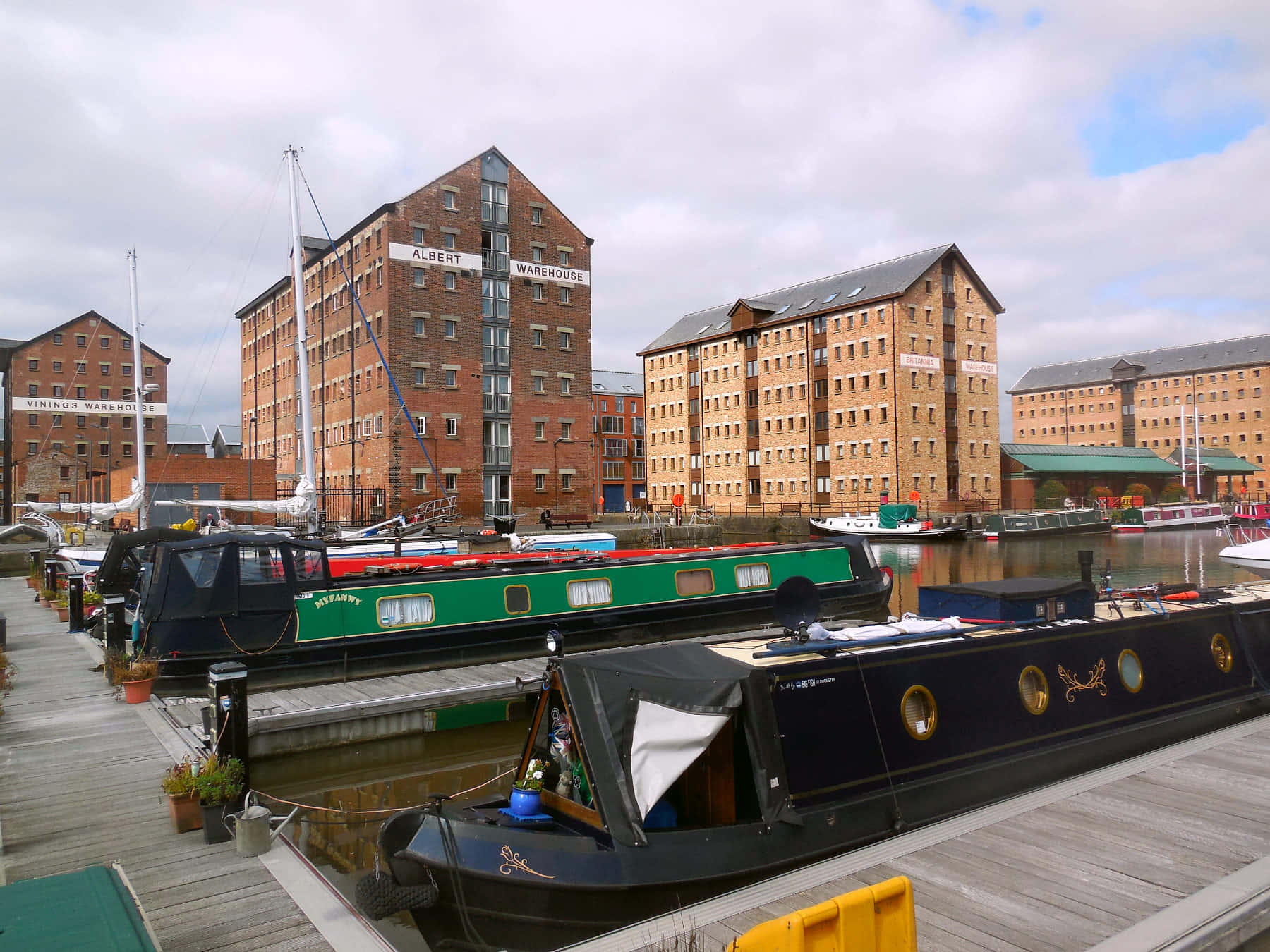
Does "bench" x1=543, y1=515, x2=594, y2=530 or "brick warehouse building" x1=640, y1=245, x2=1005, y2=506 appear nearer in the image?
"bench" x1=543, y1=515, x2=594, y2=530

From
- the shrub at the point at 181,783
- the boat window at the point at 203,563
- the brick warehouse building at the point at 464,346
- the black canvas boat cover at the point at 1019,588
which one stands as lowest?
the shrub at the point at 181,783

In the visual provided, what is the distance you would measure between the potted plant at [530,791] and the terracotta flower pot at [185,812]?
2874 millimetres

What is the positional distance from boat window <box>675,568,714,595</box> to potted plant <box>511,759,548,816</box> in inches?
440

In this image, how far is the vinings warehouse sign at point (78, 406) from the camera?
74.4m

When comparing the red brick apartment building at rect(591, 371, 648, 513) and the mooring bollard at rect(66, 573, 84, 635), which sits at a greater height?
the red brick apartment building at rect(591, 371, 648, 513)

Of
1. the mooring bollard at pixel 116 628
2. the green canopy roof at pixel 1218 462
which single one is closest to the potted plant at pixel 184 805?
the mooring bollard at pixel 116 628

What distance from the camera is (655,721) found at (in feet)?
21.1

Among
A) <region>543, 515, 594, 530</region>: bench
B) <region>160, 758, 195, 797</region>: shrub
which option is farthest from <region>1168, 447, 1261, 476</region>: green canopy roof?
<region>160, 758, 195, 797</region>: shrub

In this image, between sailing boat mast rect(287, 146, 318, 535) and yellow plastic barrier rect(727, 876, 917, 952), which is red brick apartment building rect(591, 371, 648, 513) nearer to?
sailing boat mast rect(287, 146, 318, 535)

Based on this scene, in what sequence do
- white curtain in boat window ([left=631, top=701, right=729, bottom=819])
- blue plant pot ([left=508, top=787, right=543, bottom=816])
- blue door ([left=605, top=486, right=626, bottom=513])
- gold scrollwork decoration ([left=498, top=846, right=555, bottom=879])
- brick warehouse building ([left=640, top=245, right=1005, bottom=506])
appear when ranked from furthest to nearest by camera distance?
1. blue door ([left=605, top=486, right=626, bottom=513])
2. brick warehouse building ([left=640, top=245, right=1005, bottom=506])
3. blue plant pot ([left=508, top=787, right=543, bottom=816])
4. white curtain in boat window ([left=631, top=701, right=729, bottom=819])
5. gold scrollwork decoration ([left=498, top=846, right=555, bottom=879])

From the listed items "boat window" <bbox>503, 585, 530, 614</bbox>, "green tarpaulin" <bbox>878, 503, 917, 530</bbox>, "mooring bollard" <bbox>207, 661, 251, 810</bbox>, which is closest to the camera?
"mooring bollard" <bbox>207, 661, 251, 810</bbox>

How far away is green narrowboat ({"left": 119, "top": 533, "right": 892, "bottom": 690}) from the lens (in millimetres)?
13539

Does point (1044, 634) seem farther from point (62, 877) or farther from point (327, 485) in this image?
point (327, 485)

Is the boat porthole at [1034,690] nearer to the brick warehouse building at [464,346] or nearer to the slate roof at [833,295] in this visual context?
the brick warehouse building at [464,346]
